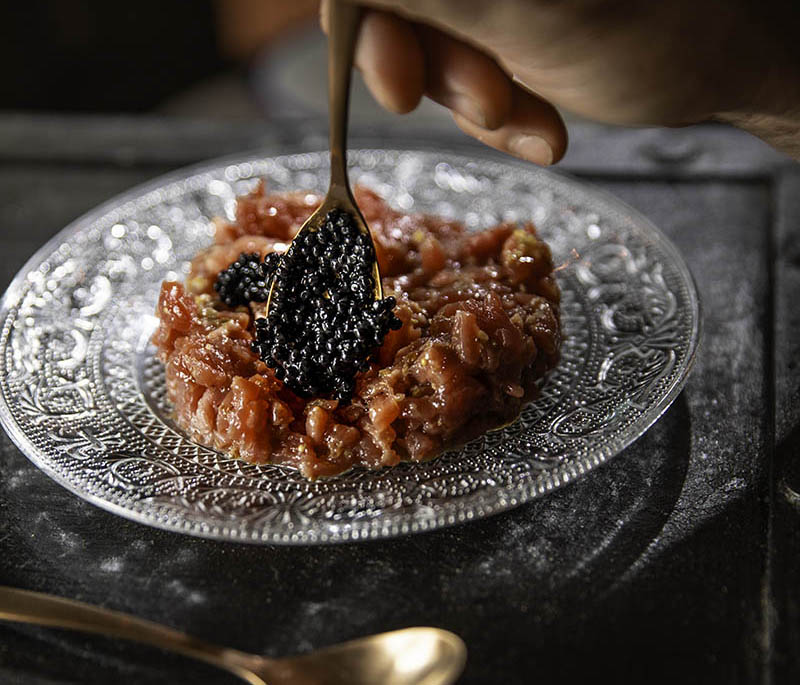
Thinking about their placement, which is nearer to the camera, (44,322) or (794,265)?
(44,322)

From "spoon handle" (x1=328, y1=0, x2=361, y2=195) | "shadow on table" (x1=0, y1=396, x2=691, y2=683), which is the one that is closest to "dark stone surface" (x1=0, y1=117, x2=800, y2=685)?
"shadow on table" (x1=0, y1=396, x2=691, y2=683)

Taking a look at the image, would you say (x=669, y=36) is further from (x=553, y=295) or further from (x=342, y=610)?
(x=342, y=610)

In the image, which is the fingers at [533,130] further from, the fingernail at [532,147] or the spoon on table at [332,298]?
the spoon on table at [332,298]

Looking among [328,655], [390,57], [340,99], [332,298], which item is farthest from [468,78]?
[328,655]

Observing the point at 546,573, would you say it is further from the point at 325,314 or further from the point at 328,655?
the point at 325,314

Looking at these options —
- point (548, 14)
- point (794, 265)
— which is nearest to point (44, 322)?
point (548, 14)
